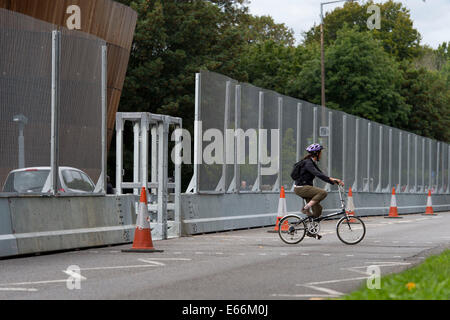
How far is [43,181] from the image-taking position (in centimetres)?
1526

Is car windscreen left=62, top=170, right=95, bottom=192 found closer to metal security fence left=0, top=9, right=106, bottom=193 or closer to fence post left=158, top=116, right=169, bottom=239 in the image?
metal security fence left=0, top=9, right=106, bottom=193

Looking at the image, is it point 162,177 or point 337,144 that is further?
point 337,144

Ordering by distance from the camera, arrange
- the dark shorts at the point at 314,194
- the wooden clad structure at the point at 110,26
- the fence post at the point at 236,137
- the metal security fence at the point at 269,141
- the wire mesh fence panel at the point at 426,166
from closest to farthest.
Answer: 1. the dark shorts at the point at 314,194
2. the metal security fence at the point at 269,141
3. the fence post at the point at 236,137
4. the wooden clad structure at the point at 110,26
5. the wire mesh fence panel at the point at 426,166

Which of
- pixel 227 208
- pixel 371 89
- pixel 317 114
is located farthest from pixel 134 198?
pixel 371 89

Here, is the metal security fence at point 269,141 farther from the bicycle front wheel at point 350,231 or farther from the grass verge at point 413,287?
the grass verge at point 413,287

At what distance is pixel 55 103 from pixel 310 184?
17.2 feet

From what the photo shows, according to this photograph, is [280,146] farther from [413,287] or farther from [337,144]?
[413,287]

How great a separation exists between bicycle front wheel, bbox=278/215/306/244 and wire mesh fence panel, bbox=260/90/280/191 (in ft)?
26.6

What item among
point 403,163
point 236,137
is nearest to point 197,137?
point 236,137

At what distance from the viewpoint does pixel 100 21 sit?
3900 cm

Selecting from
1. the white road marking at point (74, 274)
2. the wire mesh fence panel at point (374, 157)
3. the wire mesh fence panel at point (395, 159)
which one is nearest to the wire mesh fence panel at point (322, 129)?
the wire mesh fence panel at point (374, 157)

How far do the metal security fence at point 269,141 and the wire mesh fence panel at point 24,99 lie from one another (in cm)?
608

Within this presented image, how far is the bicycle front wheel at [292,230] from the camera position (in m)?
17.5
